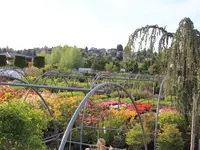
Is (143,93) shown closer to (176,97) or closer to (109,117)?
(109,117)

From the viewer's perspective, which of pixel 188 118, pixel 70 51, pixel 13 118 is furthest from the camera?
pixel 70 51

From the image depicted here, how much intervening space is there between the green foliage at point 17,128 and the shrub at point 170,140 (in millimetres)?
4299

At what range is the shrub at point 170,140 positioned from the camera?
760cm

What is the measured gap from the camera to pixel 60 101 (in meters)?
9.28

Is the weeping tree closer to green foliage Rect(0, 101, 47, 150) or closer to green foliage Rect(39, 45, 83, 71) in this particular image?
green foliage Rect(0, 101, 47, 150)

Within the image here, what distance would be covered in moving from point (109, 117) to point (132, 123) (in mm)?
654

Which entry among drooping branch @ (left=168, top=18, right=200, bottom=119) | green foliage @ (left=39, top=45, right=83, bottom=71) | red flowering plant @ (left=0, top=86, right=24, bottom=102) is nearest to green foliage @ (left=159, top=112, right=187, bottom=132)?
drooping branch @ (left=168, top=18, right=200, bottom=119)

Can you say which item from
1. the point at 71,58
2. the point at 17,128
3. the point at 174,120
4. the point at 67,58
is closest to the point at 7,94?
the point at 17,128

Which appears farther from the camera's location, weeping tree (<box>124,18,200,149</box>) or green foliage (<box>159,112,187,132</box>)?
green foliage (<box>159,112,187,132</box>)

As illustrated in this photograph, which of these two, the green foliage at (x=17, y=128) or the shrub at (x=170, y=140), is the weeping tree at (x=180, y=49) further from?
the green foliage at (x=17, y=128)

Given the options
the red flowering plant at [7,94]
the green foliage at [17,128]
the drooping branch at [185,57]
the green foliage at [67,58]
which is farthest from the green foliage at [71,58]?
the green foliage at [17,128]

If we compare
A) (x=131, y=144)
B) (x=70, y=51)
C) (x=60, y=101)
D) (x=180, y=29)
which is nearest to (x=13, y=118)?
(x=180, y=29)

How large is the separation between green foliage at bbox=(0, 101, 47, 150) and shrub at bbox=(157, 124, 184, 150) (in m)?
4.30

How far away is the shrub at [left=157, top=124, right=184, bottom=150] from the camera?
299 inches
